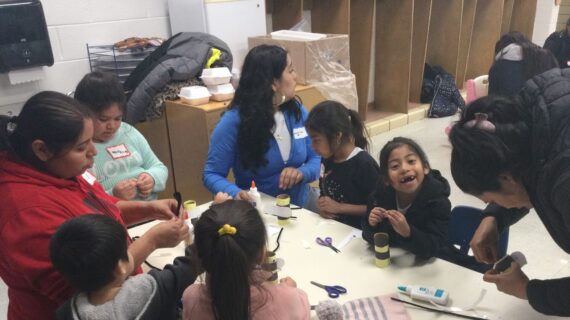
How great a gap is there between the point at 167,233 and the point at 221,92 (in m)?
1.71

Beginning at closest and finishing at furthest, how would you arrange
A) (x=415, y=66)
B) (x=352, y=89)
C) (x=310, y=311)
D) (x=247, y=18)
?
(x=310, y=311) < (x=247, y=18) < (x=352, y=89) < (x=415, y=66)

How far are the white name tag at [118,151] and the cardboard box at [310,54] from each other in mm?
1560

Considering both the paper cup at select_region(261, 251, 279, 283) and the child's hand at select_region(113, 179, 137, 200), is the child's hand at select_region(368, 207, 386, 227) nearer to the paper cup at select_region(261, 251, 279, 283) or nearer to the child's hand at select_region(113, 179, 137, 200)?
the paper cup at select_region(261, 251, 279, 283)

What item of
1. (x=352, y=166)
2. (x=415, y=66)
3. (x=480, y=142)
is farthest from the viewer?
(x=415, y=66)

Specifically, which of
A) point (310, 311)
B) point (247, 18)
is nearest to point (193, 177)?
point (247, 18)

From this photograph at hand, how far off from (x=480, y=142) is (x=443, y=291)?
0.54 m

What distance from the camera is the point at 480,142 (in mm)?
1017

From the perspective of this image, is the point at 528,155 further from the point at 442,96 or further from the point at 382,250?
the point at 442,96

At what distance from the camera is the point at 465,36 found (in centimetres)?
593

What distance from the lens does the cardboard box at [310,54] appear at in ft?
11.1

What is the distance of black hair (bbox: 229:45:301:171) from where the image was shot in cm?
216

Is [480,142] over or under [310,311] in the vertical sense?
over

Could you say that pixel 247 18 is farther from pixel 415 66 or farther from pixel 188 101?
pixel 415 66

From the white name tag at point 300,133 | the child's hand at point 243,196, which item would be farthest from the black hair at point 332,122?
the child's hand at point 243,196
